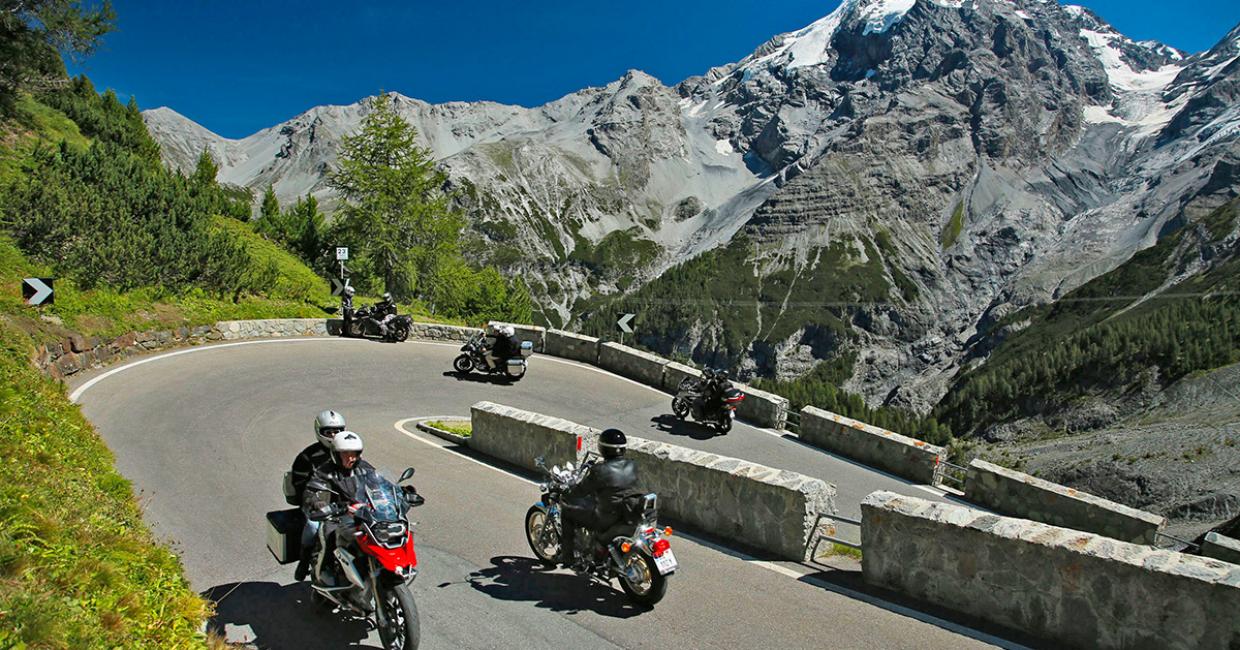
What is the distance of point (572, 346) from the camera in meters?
23.7

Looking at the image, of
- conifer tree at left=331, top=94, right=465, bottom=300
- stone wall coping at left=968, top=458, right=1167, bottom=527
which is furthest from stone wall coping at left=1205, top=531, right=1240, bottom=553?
conifer tree at left=331, top=94, right=465, bottom=300

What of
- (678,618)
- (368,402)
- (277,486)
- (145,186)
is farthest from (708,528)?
(145,186)

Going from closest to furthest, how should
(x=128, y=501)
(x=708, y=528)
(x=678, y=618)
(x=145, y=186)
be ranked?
(x=678, y=618) < (x=128, y=501) < (x=708, y=528) < (x=145, y=186)

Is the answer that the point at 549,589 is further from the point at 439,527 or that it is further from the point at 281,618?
the point at 281,618

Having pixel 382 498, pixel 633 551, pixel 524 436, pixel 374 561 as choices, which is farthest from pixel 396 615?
pixel 524 436

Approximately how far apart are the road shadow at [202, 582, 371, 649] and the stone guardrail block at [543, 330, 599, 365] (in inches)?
649

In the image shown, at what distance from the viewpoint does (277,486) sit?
9711 mm

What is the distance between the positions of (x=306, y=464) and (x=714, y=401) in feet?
38.4

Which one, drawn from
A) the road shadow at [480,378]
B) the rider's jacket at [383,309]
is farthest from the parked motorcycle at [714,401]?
the rider's jacket at [383,309]

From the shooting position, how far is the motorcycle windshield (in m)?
5.72

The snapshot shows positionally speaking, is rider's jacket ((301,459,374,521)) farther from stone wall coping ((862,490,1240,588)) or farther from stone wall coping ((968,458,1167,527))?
stone wall coping ((968,458,1167,527))

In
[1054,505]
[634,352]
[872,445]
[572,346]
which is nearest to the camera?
[1054,505]

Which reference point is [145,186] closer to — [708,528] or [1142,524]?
[708,528]

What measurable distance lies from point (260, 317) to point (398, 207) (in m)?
13.6
